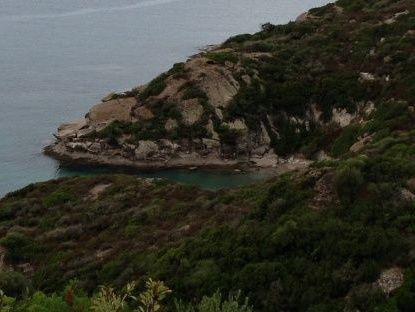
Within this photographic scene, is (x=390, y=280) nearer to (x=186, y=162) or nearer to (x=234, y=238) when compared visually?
(x=234, y=238)

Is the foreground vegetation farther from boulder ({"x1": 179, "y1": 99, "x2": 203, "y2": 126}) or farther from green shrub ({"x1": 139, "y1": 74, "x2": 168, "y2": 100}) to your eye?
green shrub ({"x1": 139, "y1": 74, "x2": 168, "y2": 100})

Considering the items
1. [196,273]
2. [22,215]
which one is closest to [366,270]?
[196,273]

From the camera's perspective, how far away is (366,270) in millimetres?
15398

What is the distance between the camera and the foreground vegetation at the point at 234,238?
15.4m

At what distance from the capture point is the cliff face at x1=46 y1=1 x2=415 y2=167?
55.1 meters

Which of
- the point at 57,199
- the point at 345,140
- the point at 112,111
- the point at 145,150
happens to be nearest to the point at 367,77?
the point at 345,140

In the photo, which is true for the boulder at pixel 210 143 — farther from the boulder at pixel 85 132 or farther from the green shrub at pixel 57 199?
the green shrub at pixel 57 199

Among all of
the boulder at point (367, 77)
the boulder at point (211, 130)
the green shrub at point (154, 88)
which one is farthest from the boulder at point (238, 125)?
the boulder at point (367, 77)

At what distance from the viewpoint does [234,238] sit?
1953cm

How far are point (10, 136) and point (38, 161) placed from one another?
9.59 metres

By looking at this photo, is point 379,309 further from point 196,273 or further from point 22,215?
point 22,215

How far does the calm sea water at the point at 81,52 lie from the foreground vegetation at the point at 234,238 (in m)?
18.9

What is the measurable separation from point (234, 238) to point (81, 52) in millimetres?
90793

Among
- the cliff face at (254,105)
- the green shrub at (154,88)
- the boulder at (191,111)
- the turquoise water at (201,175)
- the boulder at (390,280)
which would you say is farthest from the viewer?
the green shrub at (154,88)
